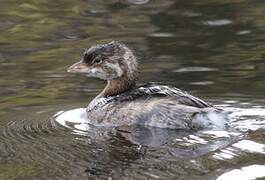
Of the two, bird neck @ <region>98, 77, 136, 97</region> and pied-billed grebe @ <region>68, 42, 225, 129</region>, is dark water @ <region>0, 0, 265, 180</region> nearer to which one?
pied-billed grebe @ <region>68, 42, 225, 129</region>

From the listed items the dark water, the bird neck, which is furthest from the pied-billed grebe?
the dark water

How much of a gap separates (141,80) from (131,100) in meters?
2.58

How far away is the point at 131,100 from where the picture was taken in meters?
9.74

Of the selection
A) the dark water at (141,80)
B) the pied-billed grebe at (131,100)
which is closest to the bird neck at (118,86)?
the pied-billed grebe at (131,100)

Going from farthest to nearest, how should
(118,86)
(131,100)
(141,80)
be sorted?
(141,80) < (118,86) < (131,100)

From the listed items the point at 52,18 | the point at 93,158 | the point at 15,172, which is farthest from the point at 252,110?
the point at 52,18

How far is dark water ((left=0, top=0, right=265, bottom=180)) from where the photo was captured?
781cm

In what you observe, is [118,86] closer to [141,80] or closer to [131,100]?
[131,100]

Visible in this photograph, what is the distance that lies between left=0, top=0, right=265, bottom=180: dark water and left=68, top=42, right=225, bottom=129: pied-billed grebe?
223mm

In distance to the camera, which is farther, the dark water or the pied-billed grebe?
the pied-billed grebe

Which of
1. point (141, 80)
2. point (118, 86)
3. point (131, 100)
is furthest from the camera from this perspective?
point (141, 80)

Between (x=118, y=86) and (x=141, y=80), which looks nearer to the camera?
(x=118, y=86)

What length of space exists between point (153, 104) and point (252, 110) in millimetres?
1126

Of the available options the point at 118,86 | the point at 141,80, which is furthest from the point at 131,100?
the point at 141,80
